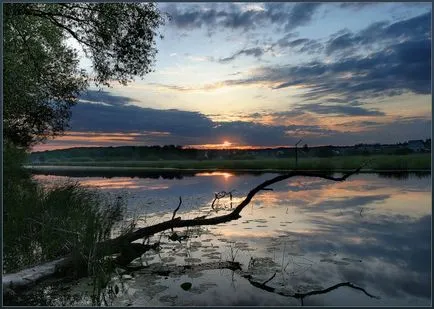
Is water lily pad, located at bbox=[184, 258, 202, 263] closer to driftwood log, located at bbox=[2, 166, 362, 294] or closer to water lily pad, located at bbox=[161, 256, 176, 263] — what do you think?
water lily pad, located at bbox=[161, 256, 176, 263]

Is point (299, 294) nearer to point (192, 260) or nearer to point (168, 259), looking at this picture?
point (192, 260)

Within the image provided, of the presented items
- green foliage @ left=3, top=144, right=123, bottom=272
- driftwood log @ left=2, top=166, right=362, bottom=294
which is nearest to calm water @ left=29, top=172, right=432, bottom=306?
driftwood log @ left=2, top=166, right=362, bottom=294

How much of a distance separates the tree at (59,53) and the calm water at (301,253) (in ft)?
6.86

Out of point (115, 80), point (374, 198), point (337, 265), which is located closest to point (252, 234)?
point (337, 265)

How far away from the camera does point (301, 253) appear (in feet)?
29.4

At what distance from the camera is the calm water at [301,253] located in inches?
264

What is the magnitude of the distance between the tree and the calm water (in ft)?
6.86

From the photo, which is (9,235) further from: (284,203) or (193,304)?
(284,203)

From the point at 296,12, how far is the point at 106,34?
19.5ft

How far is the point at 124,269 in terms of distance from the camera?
25.5 feet

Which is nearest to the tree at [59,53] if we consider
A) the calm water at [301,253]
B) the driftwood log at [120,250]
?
the calm water at [301,253]

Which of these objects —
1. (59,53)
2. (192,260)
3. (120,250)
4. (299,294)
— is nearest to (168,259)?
(192,260)

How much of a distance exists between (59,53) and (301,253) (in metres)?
9.02

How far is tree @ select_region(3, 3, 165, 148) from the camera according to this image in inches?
459
